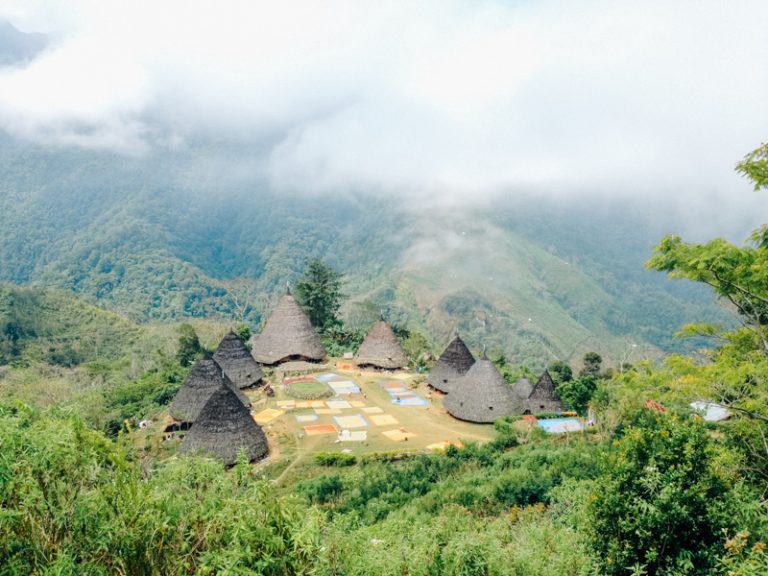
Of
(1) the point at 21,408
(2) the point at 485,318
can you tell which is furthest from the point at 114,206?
(1) the point at 21,408

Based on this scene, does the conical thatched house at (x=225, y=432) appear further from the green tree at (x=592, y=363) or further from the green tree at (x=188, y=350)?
the green tree at (x=592, y=363)

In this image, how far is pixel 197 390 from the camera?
23.6 m

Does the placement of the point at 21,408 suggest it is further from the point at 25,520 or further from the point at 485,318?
the point at 485,318

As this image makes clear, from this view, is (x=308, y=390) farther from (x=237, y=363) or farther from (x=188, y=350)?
(x=188, y=350)

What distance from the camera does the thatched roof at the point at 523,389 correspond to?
28031mm

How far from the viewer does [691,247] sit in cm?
1043

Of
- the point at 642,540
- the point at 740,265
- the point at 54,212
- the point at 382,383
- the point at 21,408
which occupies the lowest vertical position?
the point at 382,383

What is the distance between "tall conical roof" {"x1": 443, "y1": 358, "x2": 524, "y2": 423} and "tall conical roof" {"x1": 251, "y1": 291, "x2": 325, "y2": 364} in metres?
11.6

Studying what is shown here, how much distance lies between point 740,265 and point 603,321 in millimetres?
115008

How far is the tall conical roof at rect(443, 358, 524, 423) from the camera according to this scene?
25219 millimetres

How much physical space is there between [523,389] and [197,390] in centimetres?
1822

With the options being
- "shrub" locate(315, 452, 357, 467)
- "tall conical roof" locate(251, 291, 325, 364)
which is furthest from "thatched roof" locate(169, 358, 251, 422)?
"tall conical roof" locate(251, 291, 325, 364)

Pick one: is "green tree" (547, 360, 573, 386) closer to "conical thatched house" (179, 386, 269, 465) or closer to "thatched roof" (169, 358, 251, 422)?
"thatched roof" (169, 358, 251, 422)

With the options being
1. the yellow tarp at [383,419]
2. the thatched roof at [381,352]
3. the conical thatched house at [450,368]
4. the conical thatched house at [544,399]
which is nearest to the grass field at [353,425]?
the yellow tarp at [383,419]
